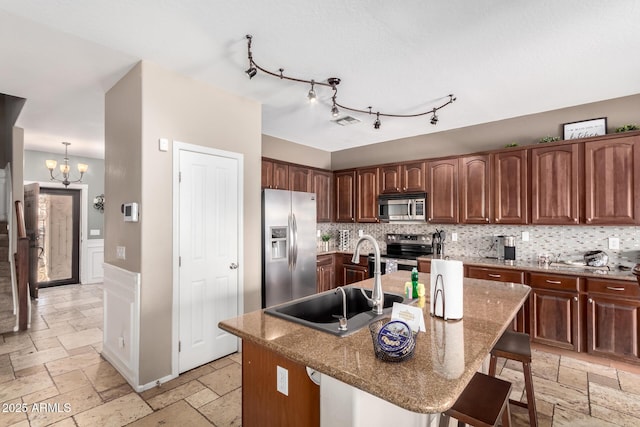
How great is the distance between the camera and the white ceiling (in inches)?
78.2

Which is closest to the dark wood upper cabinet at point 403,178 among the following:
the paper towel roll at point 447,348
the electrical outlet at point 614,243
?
the electrical outlet at point 614,243

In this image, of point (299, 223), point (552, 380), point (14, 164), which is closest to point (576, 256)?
point (552, 380)

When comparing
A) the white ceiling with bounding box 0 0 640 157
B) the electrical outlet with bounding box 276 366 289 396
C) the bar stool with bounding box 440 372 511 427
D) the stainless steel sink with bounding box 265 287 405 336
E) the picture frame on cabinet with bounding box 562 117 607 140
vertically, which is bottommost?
the bar stool with bounding box 440 372 511 427

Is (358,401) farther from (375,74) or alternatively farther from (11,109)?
(11,109)

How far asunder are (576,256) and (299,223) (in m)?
3.38

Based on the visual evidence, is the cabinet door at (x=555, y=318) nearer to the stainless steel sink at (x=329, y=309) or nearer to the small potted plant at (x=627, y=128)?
the small potted plant at (x=627, y=128)

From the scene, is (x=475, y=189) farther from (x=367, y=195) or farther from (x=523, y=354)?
(x=523, y=354)

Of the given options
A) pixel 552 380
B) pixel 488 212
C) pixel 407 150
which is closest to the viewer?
pixel 552 380

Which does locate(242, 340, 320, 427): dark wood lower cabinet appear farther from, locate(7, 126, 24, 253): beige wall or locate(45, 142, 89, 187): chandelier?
locate(45, 142, 89, 187): chandelier

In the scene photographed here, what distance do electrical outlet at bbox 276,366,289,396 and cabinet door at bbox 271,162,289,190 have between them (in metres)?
3.26

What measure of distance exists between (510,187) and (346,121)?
222 cm

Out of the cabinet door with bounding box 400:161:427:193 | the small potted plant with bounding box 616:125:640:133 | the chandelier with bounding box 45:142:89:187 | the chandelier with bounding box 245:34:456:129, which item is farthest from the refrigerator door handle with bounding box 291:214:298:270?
the chandelier with bounding box 45:142:89:187

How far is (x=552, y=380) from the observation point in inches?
110

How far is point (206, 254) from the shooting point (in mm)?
3049
